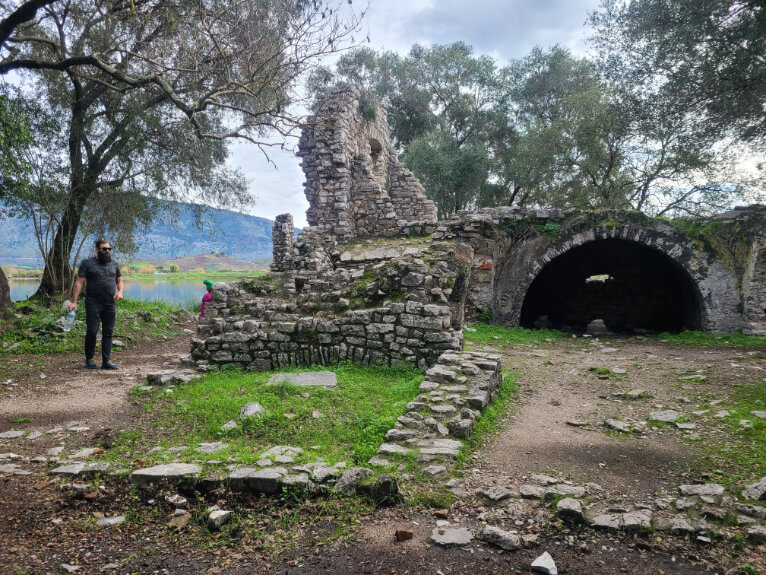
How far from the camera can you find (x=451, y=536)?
2930mm

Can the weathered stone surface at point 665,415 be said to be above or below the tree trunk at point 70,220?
below

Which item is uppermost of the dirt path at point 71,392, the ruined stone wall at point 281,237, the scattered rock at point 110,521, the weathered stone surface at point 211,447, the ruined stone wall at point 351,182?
the ruined stone wall at point 351,182

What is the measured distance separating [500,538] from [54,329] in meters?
10.8

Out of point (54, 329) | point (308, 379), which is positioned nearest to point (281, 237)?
point (54, 329)

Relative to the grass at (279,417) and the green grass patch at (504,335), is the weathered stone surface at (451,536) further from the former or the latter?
the green grass patch at (504,335)

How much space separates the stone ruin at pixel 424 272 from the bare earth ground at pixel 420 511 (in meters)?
2.09

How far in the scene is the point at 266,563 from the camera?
2756 mm

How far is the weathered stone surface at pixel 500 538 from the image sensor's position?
2.85 meters

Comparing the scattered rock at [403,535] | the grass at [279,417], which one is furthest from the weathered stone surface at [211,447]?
the scattered rock at [403,535]

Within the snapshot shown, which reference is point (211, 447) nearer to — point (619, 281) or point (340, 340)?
point (340, 340)

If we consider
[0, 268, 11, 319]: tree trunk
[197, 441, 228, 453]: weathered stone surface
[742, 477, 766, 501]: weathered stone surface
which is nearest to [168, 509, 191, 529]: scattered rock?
[197, 441, 228, 453]: weathered stone surface

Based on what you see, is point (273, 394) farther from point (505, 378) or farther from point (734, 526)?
point (734, 526)

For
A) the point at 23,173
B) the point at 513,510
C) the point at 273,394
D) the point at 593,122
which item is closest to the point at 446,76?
the point at 593,122

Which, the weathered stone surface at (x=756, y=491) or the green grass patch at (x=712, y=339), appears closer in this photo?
the weathered stone surface at (x=756, y=491)
